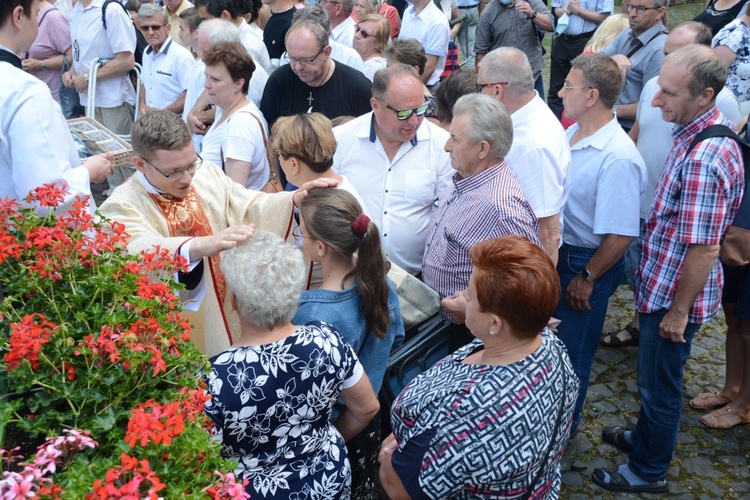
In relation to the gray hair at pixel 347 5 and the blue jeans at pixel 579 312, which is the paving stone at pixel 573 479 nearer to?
the blue jeans at pixel 579 312

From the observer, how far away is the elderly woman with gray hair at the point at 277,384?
233 centimetres

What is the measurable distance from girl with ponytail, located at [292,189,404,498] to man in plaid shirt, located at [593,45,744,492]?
1.57m

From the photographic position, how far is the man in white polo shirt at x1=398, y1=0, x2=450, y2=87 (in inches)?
324

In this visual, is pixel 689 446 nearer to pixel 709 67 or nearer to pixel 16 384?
pixel 709 67

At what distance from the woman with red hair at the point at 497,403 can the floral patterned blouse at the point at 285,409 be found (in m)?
0.26

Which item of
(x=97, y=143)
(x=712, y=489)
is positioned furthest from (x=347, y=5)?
(x=712, y=489)

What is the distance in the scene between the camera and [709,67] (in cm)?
353

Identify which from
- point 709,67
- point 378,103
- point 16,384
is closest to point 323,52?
point 378,103

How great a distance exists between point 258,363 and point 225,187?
62.5 inches

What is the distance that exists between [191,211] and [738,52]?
4524mm

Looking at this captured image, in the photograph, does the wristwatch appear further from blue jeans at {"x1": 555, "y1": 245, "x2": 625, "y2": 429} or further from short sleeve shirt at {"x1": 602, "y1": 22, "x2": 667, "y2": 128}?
short sleeve shirt at {"x1": 602, "y1": 22, "x2": 667, "y2": 128}

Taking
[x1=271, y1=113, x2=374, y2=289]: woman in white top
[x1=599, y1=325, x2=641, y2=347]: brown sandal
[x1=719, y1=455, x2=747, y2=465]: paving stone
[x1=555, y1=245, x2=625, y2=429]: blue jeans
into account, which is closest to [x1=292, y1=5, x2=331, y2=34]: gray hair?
[x1=271, y1=113, x2=374, y2=289]: woman in white top

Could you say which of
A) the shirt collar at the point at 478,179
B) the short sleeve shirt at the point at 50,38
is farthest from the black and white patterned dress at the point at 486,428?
the short sleeve shirt at the point at 50,38

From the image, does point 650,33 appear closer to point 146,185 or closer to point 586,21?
point 586,21
